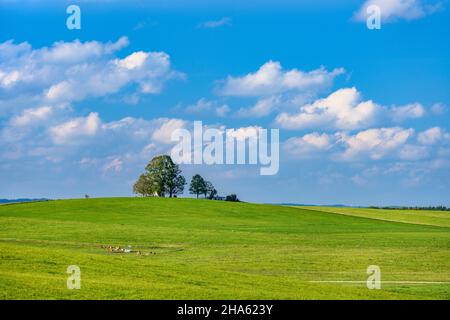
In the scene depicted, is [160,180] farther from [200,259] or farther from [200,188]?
[200,259]

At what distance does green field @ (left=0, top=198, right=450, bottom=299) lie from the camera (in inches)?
709

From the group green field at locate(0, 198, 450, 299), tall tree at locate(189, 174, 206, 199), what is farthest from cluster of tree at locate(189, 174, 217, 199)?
green field at locate(0, 198, 450, 299)

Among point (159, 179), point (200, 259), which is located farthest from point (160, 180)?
point (200, 259)

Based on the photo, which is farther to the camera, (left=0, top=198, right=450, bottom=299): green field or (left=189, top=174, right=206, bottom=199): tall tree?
(left=189, top=174, right=206, bottom=199): tall tree

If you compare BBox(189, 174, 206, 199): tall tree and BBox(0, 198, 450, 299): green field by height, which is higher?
BBox(189, 174, 206, 199): tall tree

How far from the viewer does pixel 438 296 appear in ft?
69.4

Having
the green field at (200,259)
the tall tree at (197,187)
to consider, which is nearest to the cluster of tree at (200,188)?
the tall tree at (197,187)

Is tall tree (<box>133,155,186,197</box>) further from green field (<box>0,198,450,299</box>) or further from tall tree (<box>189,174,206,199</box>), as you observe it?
green field (<box>0,198,450,299</box>)

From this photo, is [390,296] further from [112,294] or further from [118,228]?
[118,228]

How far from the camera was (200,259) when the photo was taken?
3538cm

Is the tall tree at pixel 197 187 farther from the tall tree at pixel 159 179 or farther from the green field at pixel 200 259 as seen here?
the green field at pixel 200 259

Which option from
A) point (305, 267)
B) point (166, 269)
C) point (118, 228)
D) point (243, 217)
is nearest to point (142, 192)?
point (243, 217)

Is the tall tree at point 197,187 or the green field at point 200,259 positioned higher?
the tall tree at point 197,187

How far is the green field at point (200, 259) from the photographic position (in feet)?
59.1
